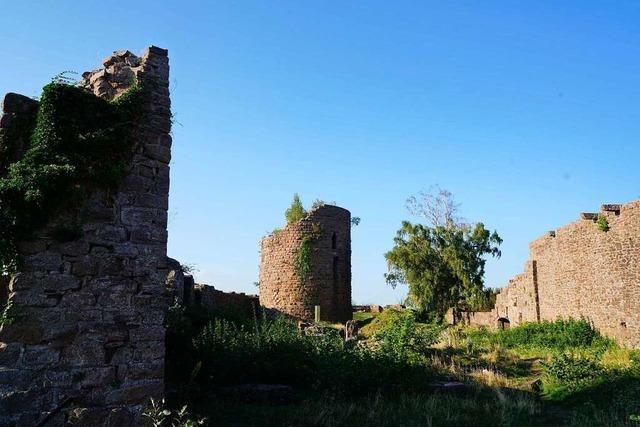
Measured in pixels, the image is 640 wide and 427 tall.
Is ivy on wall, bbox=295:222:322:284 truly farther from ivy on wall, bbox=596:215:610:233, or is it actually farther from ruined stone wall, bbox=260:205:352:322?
ivy on wall, bbox=596:215:610:233

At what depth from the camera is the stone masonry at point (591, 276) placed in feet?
50.2

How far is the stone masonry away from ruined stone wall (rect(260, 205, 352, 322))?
685cm

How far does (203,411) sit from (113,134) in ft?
12.7

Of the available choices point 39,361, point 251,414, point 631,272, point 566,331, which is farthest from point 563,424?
point 566,331

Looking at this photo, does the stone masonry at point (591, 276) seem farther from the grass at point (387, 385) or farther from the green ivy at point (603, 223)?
the grass at point (387, 385)

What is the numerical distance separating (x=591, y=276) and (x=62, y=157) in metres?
16.8

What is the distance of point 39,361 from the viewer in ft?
15.7

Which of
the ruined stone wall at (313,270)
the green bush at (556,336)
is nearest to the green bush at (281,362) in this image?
the green bush at (556,336)

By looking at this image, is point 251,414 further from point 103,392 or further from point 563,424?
point 563,424

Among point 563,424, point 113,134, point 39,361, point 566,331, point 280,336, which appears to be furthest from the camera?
point 566,331

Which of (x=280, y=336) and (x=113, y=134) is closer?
(x=113, y=134)

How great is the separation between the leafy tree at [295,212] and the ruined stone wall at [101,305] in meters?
18.3

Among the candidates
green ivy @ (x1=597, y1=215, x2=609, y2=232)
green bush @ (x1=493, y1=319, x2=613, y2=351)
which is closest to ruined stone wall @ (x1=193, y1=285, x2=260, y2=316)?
green bush @ (x1=493, y1=319, x2=613, y2=351)

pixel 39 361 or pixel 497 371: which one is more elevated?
pixel 39 361
